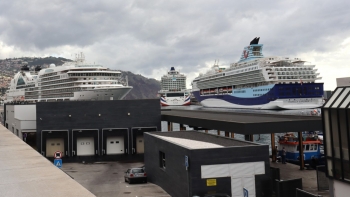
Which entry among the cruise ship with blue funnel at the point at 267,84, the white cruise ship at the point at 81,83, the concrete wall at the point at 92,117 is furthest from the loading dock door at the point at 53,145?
the cruise ship with blue funnel at the point at 267,84

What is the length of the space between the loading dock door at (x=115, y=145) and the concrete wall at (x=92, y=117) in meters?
0.67

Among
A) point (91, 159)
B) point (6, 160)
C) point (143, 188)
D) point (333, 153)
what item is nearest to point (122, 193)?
point (143, 188)

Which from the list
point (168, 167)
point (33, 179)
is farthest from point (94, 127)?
point (33, 179)

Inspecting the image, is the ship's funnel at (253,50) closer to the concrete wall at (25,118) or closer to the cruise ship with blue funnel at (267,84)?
the cruise ship with blue funnel at (267,84)

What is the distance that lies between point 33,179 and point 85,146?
25107mm

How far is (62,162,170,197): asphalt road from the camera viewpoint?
19547mm

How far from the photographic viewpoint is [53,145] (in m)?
33.2

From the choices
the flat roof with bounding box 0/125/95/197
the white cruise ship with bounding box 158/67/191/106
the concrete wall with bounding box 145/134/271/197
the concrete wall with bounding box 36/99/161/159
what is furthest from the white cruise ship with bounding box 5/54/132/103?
the white cruise ship with bounding box 158/67/191/106

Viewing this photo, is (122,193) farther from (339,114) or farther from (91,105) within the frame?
(91,105)

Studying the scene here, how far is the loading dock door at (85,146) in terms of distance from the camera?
33281mm

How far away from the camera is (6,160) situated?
1225cm

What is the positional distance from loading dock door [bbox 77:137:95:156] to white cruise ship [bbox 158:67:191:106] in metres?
128

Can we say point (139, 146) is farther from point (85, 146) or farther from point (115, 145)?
point (85, 146)

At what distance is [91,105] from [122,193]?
15.9m
